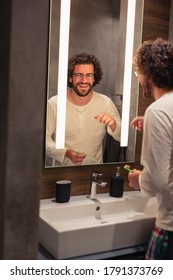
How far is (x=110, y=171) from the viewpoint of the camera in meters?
1.85

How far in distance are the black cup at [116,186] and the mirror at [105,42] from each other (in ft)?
0.39

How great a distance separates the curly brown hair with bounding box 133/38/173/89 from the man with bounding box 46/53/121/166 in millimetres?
449

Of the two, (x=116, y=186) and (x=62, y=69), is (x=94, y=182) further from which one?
(x=62, y=69)

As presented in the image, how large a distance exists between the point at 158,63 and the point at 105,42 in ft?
1.91

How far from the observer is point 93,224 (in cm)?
135

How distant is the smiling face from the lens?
1.67 metres

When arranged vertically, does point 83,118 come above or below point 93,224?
above

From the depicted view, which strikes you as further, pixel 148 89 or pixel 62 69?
pixel 62 69

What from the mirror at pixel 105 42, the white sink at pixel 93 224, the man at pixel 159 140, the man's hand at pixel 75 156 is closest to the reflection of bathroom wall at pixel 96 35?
the mirror at pixel 105 42

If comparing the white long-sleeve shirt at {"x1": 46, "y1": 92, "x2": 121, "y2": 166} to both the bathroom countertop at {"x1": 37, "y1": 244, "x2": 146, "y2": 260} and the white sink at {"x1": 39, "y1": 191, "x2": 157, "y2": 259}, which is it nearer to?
the white sink at {"x1": 39, "y1": 191, "x2": 157, "y2": 259}

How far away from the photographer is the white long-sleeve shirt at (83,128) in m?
1.61

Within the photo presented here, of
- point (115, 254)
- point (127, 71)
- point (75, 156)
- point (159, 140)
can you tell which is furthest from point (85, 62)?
point (115, 254)
